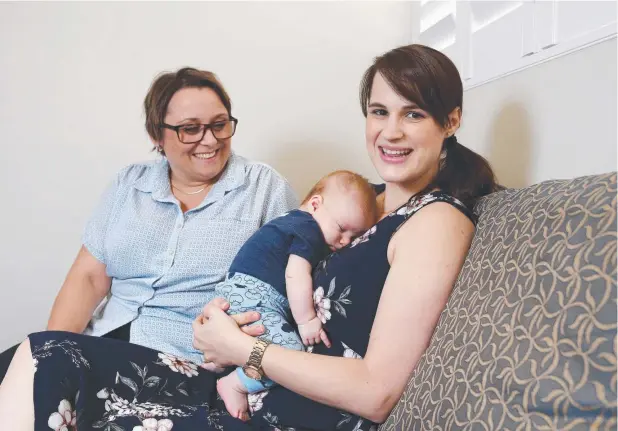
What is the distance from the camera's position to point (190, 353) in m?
1.60

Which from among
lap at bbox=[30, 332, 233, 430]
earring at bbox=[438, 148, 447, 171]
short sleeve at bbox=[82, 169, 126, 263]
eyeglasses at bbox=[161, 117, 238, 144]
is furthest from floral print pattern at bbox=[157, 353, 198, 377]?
earring at bbox=[438, 148, 447, 171]

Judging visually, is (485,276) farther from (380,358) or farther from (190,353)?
(190,353)

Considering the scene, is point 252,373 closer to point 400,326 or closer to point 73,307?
point 400,326

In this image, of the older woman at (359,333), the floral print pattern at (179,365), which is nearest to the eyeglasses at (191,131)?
the older woman at (359,333)

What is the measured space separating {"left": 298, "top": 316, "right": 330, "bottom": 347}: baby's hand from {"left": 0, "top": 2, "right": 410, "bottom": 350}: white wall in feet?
4.37

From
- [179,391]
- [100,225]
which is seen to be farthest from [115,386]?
[100,225]

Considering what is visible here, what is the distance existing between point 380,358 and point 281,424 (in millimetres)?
320

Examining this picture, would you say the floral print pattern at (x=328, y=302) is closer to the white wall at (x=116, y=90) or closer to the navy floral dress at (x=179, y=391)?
the navy floral dress at (x=179, y=391)

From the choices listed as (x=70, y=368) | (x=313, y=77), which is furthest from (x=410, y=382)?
(x=313, y=77)

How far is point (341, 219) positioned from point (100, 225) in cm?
99

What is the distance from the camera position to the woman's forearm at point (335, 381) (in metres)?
1.04

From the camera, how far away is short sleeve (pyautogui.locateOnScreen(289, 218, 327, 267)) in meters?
1.27

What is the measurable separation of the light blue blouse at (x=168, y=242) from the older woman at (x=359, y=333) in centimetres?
34

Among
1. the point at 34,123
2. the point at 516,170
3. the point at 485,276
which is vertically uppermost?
the point at 34,123
